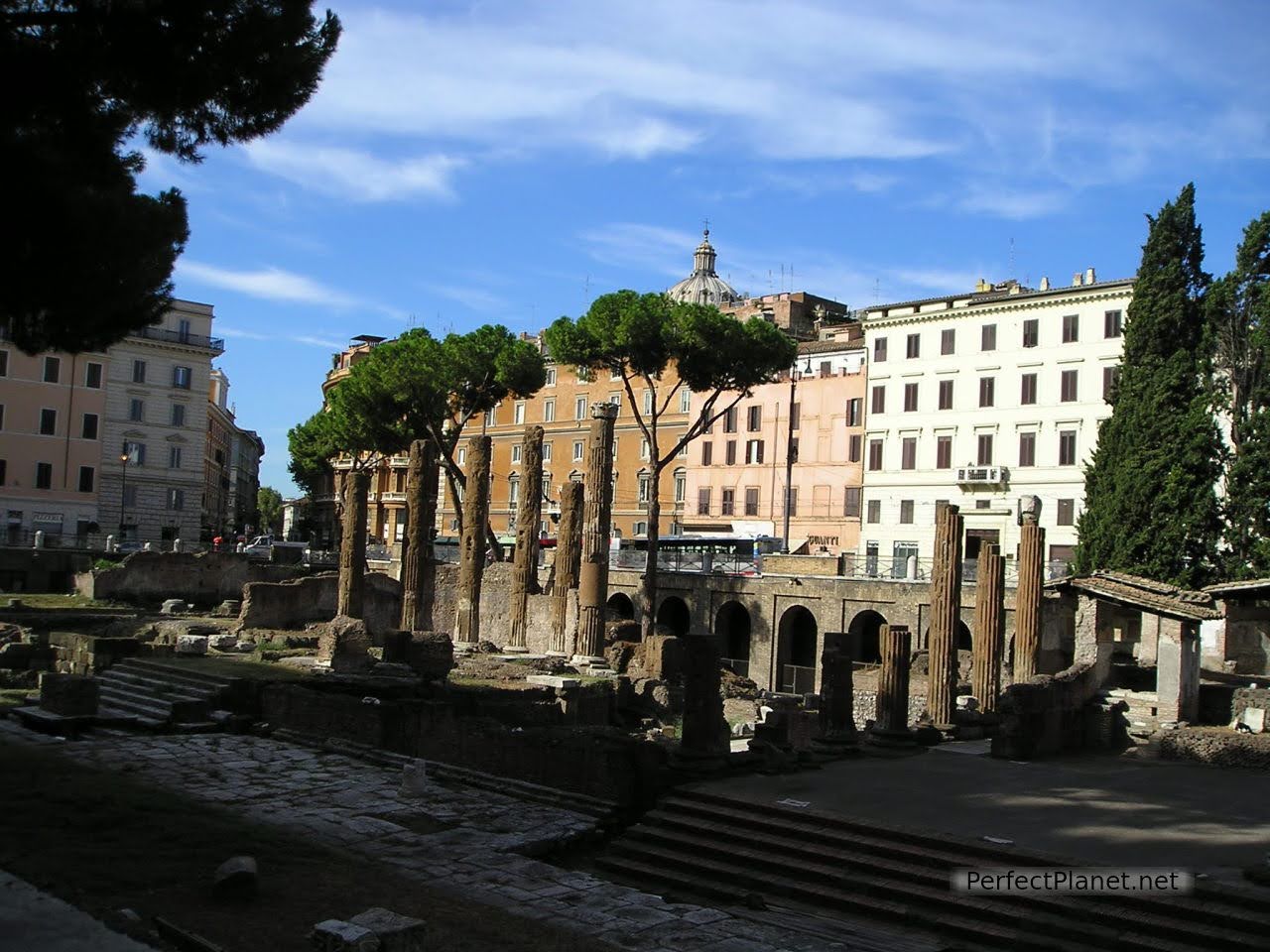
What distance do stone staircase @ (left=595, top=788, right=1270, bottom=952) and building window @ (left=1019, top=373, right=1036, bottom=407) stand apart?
109 feet

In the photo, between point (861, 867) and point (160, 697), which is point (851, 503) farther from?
point (861, 867)

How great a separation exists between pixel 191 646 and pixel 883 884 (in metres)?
23.1

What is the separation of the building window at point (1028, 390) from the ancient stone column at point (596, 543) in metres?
16.1

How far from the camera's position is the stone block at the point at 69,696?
64.8 feet

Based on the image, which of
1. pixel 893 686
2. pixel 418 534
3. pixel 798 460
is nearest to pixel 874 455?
pixel 798 460

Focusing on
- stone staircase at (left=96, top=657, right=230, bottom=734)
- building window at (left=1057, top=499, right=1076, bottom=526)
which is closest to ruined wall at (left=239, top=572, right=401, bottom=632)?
stone staircase at (left=96, top=657, right=230, bottom=734)

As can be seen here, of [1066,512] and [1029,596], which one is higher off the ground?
[1066,512]

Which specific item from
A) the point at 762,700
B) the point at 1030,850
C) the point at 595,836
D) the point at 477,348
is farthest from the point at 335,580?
the point at 1030,850

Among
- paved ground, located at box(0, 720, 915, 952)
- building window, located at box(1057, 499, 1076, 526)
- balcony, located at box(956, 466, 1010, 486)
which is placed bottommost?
paved ground, located at box(0, 720, 915, 952)

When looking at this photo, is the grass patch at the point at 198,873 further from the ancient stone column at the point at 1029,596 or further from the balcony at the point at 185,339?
the balcony at the point at 185,339

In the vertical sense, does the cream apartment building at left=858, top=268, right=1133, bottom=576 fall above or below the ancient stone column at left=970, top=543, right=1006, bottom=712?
above

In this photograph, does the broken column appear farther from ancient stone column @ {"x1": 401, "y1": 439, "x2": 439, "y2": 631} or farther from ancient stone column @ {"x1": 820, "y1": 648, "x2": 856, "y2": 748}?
ancient stone column @ {"x1": 401, "y1": 439, "x2": 439, "y2": 631}

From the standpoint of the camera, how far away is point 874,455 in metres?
49.2

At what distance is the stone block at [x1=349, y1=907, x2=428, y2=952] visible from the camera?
8172 mm
